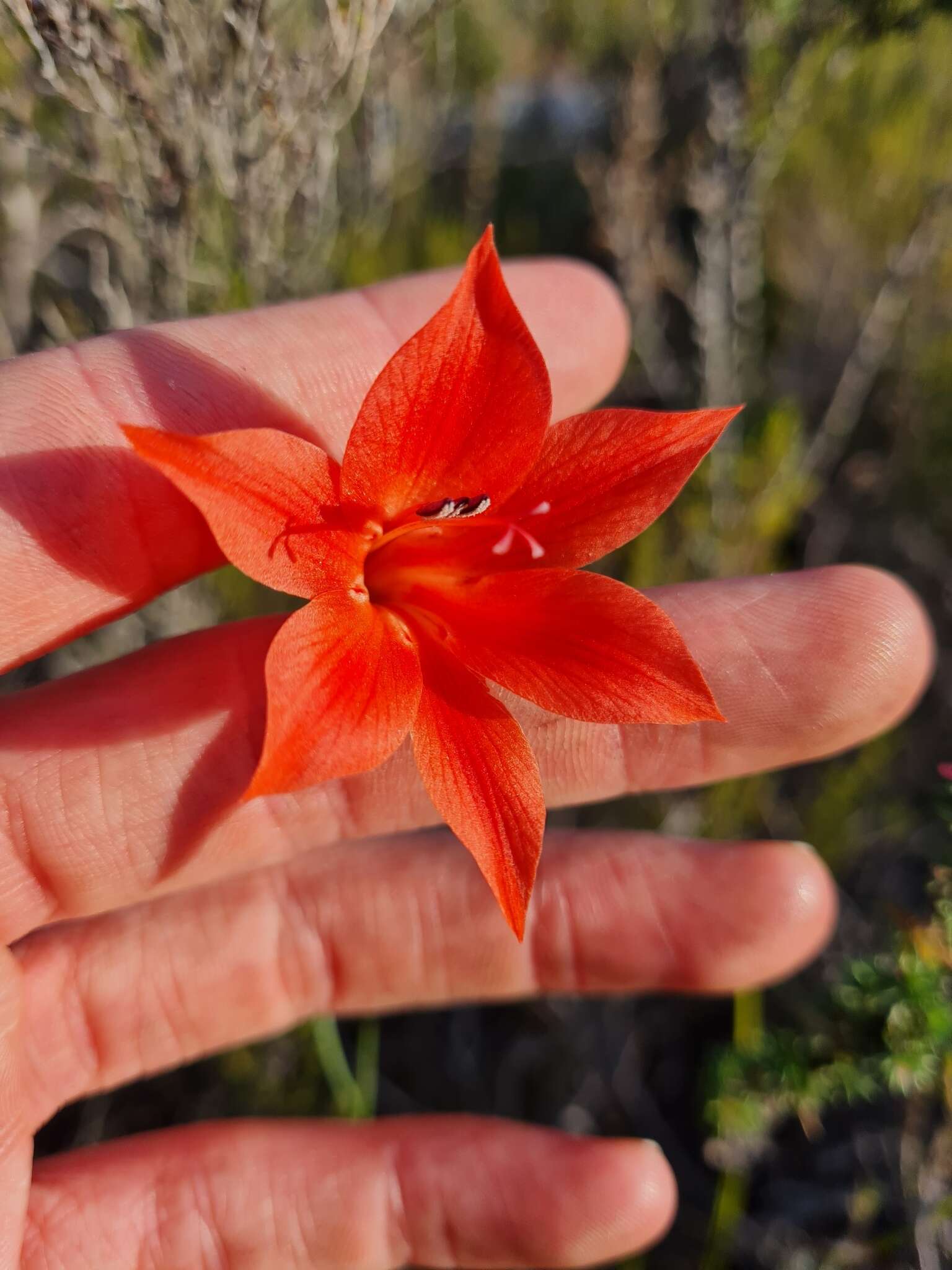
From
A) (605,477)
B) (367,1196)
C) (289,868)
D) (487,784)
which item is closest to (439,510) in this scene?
(605,477)

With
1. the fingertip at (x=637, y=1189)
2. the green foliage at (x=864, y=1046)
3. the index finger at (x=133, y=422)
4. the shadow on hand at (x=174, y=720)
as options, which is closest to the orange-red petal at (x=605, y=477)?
the index finger at (x=133, y=422)

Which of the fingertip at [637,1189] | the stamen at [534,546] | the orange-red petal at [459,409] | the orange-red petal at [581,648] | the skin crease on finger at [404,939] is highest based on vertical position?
the orange-red petal at [459,409]

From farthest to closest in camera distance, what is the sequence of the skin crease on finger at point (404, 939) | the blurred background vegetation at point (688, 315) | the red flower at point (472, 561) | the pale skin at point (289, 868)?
1. the skin crease on finger at point (404, 939)
2. the blurred background vegetation at point (688, 315)
3. the pale skin at point (289, 868)
4. the red flower at point (472, 561)

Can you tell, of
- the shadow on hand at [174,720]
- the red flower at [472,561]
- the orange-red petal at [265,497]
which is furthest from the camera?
the shadow on hand at [174,720]

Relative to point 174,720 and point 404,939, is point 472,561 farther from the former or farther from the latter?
point 404,939

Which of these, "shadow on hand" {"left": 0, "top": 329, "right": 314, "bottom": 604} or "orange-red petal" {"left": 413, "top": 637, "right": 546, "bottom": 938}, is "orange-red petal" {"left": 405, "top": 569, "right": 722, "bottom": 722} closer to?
"orange-red petal" {"left": 413, "top": 637, "right": 546, "bottom": 938}

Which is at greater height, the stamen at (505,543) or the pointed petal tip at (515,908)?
the stamen at (505,543)

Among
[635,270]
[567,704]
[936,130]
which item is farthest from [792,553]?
[567,704]

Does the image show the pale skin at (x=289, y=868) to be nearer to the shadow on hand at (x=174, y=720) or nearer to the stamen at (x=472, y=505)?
the shadow on hand at (x=174, y=720)
